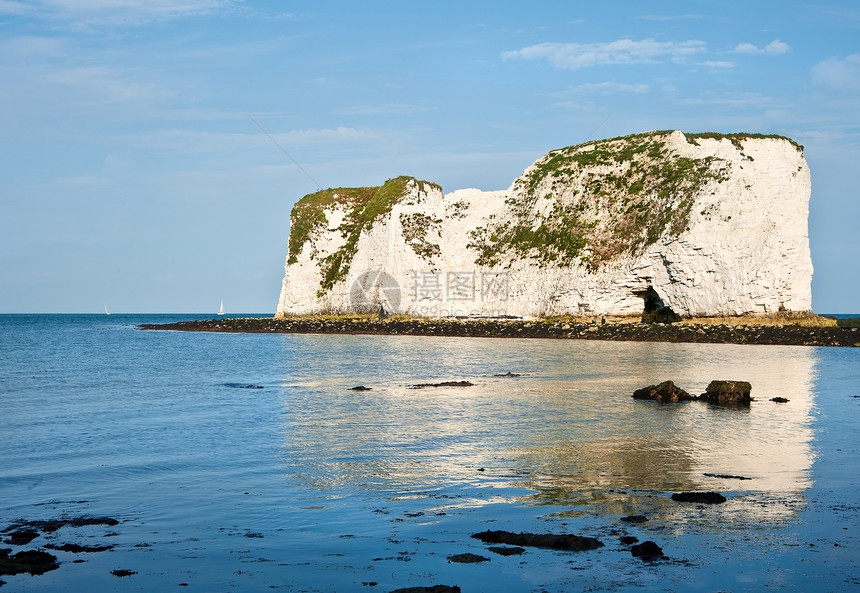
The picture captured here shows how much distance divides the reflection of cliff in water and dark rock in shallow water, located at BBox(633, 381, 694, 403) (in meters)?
0.70

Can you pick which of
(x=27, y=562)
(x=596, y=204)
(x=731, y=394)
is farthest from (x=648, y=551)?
(x=596, y=204)

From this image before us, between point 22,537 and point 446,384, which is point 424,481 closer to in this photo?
point 22,537

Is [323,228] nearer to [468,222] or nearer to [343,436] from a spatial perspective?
[468,222]

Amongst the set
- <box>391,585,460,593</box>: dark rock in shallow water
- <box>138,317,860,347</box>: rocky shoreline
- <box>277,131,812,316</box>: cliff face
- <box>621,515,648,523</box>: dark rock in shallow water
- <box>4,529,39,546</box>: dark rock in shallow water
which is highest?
<box>277,131,812,316</box>: cliff face

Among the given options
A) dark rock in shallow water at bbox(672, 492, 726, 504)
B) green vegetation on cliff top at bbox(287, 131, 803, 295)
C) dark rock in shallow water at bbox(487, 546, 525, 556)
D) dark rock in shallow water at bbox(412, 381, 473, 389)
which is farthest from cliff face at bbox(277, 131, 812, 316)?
dark rock in shallow water at bbox(487, 546, 525, 556)

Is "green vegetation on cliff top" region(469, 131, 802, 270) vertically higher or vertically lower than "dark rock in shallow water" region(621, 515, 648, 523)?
higher

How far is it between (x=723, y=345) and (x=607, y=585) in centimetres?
4360

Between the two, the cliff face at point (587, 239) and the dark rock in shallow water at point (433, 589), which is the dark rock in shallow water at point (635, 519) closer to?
the dark rock in shallow water at point (433, 589)

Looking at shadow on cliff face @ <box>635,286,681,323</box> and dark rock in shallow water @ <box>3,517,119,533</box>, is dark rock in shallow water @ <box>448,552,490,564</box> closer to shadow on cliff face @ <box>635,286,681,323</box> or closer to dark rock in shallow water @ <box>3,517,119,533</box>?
dark rock in shallow water @ <box>3,517,119,533</box>

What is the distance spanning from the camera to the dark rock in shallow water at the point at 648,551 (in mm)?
8859

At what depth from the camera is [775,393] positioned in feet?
83.1

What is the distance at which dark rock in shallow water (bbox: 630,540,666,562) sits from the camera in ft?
29.1

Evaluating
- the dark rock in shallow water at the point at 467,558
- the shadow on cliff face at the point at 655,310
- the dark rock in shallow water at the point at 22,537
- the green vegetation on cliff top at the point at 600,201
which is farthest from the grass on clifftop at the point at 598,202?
the dark rock in shallow water at the point at 22,537

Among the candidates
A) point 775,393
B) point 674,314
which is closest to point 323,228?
point 674,314
